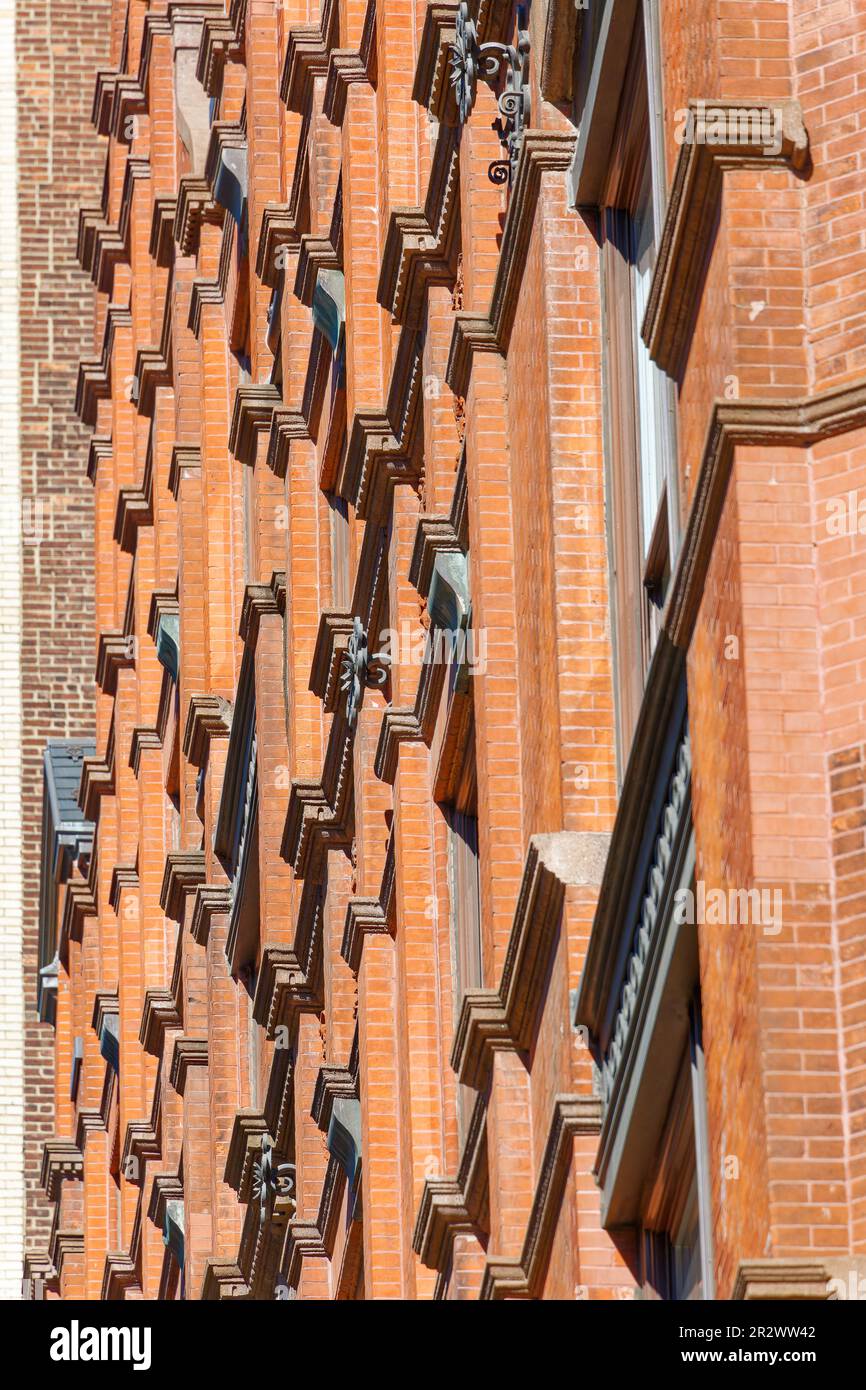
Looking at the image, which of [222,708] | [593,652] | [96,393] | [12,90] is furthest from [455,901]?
[12,90]

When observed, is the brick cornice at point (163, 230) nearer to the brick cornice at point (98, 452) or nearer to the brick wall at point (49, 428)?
the brick cornice at point (98, 452)

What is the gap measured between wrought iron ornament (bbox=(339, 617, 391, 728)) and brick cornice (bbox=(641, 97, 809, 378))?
9.65 m

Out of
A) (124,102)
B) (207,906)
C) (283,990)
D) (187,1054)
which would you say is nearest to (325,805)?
(283,990)

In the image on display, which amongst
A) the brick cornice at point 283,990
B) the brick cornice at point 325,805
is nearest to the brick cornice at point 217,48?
the brick cornice at point 325,805

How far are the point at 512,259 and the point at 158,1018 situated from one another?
17.6 m

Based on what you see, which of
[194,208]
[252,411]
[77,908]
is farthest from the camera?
[77,908]

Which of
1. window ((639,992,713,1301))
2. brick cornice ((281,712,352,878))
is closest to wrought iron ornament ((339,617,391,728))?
brick cornice ((281,712,352,878))

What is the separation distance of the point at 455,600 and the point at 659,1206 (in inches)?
Answer: 235

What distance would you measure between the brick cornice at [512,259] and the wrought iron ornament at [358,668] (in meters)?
4.14

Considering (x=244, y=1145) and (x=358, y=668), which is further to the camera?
(x=244, y=1145)

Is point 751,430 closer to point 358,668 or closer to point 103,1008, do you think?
point 358,668

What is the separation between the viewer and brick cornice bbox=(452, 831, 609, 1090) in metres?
16.8

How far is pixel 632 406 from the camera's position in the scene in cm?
1683

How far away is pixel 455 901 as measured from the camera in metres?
21.7
